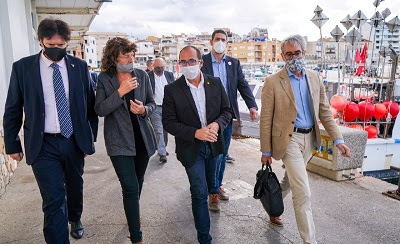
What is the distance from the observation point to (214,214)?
4.10 metres

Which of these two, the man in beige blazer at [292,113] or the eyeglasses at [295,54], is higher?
the eyeglasses at [295,54]

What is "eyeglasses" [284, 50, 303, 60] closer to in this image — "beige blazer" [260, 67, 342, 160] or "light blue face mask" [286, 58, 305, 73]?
"light blue face mask" [286, 58, 305, 73]

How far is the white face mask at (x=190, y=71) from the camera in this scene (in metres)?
3.16

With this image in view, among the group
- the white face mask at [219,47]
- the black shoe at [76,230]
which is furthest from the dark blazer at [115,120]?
the white face mask at [219,47]

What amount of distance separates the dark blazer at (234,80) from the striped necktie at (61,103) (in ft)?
6.75

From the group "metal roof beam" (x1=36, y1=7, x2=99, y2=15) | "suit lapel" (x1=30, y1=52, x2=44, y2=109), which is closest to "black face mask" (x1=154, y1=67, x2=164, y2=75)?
"suit lapel" (x1=30, y1=52, x2=44, y2=109)

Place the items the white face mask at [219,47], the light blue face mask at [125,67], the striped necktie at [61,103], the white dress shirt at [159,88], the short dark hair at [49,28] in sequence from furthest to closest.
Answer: the white dress shirt at [159,88], the white face mask at [219,47], the light blue face mask at [125,67], the striped necktie at [61,103], the short dark hair at [49,28]

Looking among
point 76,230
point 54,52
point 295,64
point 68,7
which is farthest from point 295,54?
point 68,7

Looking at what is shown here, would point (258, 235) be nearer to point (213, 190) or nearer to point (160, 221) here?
point (213, 190)

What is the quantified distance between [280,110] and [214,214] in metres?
1.58

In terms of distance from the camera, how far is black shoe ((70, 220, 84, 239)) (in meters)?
3.53

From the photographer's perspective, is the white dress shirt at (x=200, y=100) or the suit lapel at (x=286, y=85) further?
the suit lapel at (x=286, y=85)

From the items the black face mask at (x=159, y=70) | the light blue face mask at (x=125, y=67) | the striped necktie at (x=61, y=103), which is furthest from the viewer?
the black face mask at (x=159, y=70)

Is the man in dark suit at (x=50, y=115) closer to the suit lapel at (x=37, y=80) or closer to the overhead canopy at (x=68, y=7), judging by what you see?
the suit lapel at (x=37, y=80)
